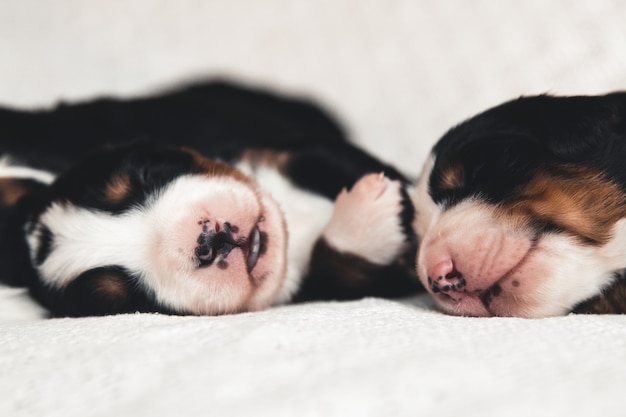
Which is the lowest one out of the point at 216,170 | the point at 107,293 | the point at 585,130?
the point at 107,293

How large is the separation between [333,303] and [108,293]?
45 centimetres

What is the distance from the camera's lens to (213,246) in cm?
138

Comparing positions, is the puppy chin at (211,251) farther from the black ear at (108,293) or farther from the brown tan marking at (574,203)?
the brown tan marking at (574,203)

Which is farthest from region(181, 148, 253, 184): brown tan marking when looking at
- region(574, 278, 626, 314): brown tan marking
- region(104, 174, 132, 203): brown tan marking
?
region(574, 278, 626, 314): brown tan marking

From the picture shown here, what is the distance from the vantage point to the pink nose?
1282mm

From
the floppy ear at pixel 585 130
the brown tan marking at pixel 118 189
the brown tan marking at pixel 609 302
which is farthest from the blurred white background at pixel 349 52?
the brown tan marking at pixel 118 189

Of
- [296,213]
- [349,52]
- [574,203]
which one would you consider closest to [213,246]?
[296,213]

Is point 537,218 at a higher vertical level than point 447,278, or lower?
higher

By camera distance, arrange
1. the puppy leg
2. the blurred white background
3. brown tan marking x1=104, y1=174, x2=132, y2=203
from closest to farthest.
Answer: brown tan marking x1=104, y1=174, x2=132, y2=203, the puppy leg, the blurred white background

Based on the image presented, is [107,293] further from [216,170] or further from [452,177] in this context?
[452,177]

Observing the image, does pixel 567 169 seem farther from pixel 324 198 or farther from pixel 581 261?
pixel 324 198

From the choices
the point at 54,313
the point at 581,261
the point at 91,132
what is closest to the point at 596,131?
the point at 581,261

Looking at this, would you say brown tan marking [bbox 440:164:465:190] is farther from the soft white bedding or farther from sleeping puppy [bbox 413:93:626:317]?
the soft white bedding

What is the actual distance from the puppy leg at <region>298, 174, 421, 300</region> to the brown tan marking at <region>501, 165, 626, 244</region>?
0.36 metres
